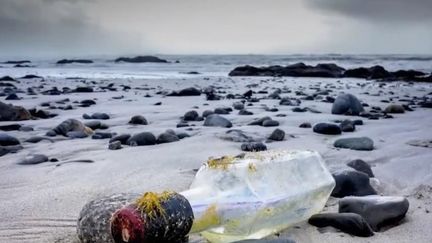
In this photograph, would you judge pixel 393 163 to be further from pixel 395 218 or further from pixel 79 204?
pixel 79 204

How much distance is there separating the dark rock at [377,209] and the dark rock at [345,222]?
0.30 ft

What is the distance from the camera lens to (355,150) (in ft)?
11.4

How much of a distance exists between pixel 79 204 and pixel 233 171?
0.77m

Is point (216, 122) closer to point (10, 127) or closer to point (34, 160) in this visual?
point (10, 127)

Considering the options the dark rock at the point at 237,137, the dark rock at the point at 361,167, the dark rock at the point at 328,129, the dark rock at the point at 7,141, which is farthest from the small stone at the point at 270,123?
the dark rock at the point at 7,141

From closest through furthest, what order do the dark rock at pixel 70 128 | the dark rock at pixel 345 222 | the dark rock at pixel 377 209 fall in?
the dark rock at pixel 345 222
the dark rock at pixel 377 209
the dark rock at pixel 70 128

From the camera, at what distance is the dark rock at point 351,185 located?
2.28 meters

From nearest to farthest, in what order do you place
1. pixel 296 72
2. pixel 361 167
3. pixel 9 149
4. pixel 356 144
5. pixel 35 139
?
pixel 361 167
pixel 9 149
pixel 356 144
pixel 35 139
pixel 296 72

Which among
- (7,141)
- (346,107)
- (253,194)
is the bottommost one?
(346,107)

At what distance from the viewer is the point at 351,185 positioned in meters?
2.29

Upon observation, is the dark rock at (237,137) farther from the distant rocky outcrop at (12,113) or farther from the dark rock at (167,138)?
the distant rocky outcrop at (12,113)

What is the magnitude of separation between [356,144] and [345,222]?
1.76 metres

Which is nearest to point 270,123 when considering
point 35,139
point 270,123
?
point 270,123

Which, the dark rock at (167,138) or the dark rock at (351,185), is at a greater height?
the dark rock at (351,185)
